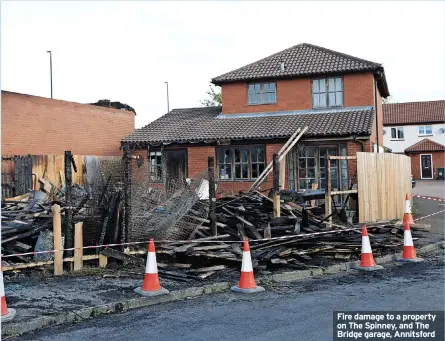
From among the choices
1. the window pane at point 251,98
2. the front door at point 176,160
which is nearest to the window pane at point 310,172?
the window pane at point 251,98

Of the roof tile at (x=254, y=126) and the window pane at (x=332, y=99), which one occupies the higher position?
the window pane at (x=332, y=99)

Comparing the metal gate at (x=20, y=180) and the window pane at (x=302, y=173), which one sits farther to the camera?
the window pane at (x=302, y=173)

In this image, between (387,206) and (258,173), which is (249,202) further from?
(258,173)

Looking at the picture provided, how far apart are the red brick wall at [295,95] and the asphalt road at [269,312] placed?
15.3 metres

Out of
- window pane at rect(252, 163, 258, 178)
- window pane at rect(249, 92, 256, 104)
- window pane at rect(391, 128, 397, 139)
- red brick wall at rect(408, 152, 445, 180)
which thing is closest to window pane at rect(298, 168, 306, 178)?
window pane at rect(252, 163, 258, 178)

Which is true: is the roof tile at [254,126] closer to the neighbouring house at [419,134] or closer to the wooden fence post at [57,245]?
the wooden fence post at [57,245]

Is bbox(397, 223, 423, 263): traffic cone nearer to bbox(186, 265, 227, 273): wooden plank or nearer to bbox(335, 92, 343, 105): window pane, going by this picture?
bbox(186, 265, 227, 273): wooden plank

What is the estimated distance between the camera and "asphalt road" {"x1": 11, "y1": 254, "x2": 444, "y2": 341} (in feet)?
18.0

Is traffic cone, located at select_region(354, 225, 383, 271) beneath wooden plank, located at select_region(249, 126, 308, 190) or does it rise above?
beneath

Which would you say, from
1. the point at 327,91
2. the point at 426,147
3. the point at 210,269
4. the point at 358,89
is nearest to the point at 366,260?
the point at 210,269

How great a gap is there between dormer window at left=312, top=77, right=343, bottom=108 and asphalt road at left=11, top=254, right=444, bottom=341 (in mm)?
15549

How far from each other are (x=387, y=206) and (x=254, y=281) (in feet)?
28.4

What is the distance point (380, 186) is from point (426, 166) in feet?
124

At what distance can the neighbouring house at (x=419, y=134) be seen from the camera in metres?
48.7
